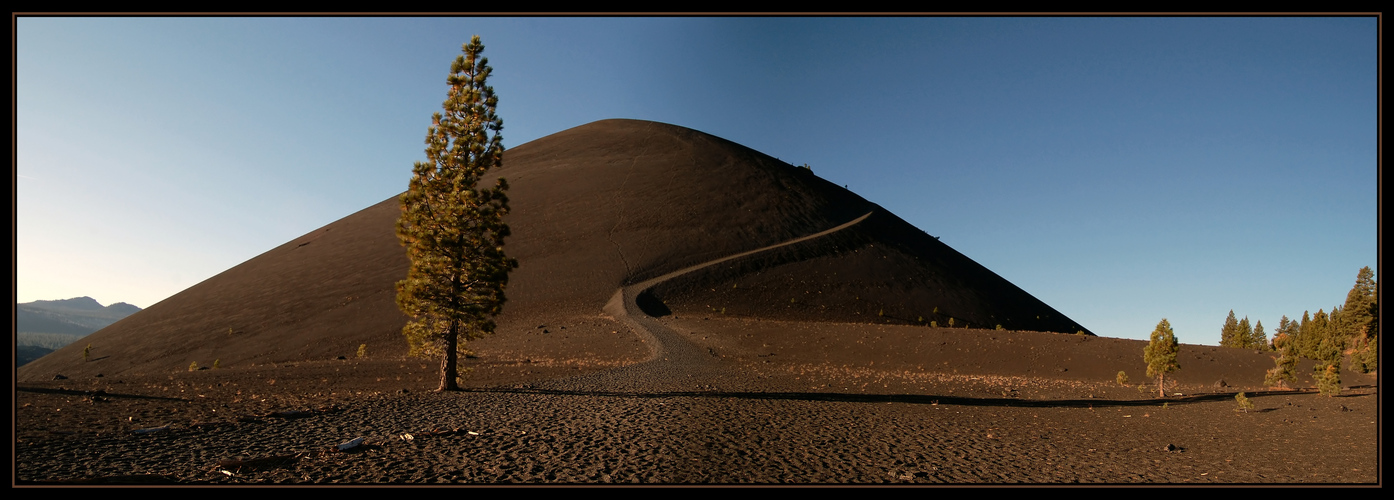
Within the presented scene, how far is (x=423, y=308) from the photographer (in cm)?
1750

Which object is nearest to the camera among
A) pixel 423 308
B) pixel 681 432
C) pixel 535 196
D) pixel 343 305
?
pixel 681 432

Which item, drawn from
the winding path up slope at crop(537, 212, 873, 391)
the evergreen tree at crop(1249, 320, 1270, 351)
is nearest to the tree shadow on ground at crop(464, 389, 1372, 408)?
the winding path up slope at crop(537, 212, 873, 391)

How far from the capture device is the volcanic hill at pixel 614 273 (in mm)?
45531

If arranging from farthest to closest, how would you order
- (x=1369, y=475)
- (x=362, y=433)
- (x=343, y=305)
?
(x=343, y=305)
(x=362, y=433)
(x=1369, y=475)

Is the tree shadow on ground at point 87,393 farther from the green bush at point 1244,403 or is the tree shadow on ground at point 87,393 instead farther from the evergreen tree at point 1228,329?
the evergreen tree at point 1228,329

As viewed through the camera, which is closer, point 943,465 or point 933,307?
point 943,465

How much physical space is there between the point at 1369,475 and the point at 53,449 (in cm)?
→ 2129

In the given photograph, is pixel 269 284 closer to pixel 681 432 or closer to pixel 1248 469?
pixel 681 432

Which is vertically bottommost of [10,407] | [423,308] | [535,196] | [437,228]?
[10,407]

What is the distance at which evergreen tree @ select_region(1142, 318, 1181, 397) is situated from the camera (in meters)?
20.9

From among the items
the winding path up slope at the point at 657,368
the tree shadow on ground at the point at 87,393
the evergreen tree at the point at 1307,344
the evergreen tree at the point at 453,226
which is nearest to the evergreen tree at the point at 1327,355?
the evergreen tree at the point at 1307,344

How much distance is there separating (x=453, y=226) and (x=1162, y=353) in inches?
969

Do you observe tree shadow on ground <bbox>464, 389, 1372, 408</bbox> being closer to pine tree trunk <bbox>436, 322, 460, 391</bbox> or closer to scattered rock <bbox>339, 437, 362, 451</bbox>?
pine tree trunk <bbox>436, 322, 460, 391</bbox>

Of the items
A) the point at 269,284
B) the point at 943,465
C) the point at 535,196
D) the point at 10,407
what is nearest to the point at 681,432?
the point at 943,465
